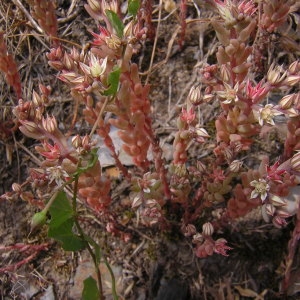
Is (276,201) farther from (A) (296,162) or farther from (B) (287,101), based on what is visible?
(B) (287,101)

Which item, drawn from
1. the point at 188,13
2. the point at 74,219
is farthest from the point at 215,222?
the point at 188,13

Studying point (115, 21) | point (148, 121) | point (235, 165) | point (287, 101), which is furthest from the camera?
point (148, 121)

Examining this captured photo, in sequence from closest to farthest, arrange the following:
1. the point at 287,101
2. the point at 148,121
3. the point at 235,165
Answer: the point at 287,101
the point at 235,165
the point at 148,121

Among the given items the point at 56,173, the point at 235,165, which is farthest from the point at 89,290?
the point at 235,165

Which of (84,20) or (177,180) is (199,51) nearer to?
(84,20)

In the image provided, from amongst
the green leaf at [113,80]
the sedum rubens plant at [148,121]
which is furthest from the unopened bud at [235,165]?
the green leaf at [113,80]

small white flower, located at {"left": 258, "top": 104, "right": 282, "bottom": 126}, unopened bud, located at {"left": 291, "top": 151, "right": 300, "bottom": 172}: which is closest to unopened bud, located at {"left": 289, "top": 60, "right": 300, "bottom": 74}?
small white flower, located at {"left": 258, "top": 104, "right": 282, "bottom": 126}

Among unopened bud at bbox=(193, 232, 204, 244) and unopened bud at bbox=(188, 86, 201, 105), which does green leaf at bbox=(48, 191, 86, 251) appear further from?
unopened bud at bbox=(188, 86, 201, 105)
